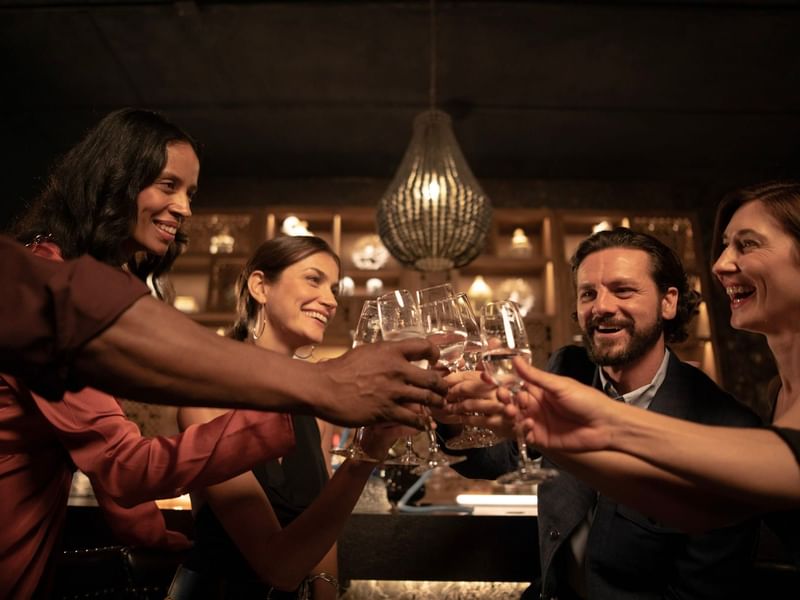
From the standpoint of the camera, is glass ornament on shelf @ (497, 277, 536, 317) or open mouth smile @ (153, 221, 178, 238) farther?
glass ornament on shelf @ (497, 277, 536, 317)

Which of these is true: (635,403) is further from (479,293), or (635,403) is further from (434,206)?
(479,293)

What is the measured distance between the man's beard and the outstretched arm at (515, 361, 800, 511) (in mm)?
723

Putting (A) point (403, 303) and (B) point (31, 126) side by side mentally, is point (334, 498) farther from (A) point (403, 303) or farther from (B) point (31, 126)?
(B) point (31, 126)

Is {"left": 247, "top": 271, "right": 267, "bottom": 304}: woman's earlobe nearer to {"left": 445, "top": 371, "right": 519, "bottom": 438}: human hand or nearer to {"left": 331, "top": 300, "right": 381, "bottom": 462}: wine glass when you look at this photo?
{"left": 331, "top": 300, "right": 381, "bottom": 462}: wine glass

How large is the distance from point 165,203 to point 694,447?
3.84ft

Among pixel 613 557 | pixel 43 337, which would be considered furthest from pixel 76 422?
pixel 613 557

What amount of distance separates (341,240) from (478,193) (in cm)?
211

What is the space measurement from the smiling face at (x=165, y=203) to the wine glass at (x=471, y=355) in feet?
2.25

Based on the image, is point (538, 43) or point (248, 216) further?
point (248, 216)

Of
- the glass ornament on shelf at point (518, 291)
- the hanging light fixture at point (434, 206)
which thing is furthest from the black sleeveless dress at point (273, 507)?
the glass ornament on shelf at point (518, 291)

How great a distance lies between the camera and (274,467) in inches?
56.6

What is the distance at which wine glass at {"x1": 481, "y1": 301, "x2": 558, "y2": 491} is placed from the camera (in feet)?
3.47

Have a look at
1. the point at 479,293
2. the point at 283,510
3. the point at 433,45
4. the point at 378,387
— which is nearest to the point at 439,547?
the point at 283,510

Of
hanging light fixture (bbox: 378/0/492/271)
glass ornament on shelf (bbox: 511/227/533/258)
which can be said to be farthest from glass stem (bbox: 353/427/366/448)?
glass ornament on shelf (bbox: 511/227/533/258)
